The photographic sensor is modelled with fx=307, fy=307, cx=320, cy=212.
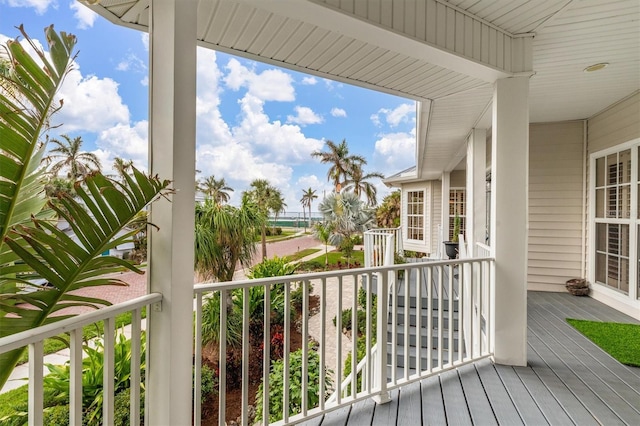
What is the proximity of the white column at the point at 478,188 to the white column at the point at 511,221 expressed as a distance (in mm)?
1995

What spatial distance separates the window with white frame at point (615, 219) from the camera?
12.5ft

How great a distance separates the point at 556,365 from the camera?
2.59 meters

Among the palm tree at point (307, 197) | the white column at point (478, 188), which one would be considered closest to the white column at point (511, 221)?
the white column at point (478, 188)

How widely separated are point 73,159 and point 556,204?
5958 mm

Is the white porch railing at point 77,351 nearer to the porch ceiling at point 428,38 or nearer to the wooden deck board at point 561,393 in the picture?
the porch ceiling at point 428,38

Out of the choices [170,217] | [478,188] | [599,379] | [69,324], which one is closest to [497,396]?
[599,379]

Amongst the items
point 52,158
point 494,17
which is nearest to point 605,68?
point 494,17

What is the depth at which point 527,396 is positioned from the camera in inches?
85.1

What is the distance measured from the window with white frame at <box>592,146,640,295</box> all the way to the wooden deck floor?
175cm

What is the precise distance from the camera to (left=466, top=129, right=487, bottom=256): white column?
14.9ft

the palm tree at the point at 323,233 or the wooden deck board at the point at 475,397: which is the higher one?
the palm tree at the point at 323,233

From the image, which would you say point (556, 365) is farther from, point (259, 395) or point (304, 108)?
point (304, 108)

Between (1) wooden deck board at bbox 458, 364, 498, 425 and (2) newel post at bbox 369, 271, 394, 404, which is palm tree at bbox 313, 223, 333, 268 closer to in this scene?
(1) wooden deck board at bbox 458, 364, 498, 425

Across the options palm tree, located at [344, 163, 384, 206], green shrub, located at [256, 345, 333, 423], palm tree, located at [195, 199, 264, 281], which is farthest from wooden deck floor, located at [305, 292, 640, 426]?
palm tree, located at [344, 163, 384, 206]
